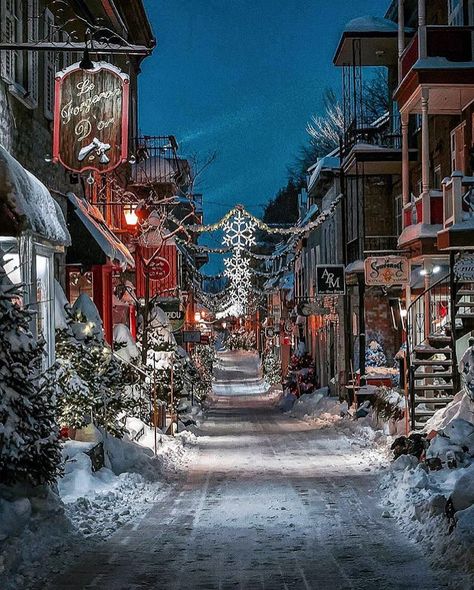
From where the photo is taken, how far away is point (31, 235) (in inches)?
505

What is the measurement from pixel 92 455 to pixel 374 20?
22.4 meters

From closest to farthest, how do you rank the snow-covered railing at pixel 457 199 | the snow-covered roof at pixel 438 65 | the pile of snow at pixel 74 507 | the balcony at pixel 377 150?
the pile of snow at pixel 74 507 → the snow-covered railing at pixel 457 199 → the snow-covered roof at pixel 438 65 → the balcony at pixel 377 150

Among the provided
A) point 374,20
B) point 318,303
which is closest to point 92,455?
point 374,20

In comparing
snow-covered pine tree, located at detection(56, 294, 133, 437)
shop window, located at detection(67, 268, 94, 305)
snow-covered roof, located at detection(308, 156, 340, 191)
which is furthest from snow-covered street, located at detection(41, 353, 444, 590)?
snow-covered roof, located at detection(308, 156, 340, 191)

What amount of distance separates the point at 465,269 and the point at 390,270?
189 inches

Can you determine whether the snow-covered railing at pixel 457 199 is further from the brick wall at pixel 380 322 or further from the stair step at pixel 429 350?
the brick wall at pixel 380 322

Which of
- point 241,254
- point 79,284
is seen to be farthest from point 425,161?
point 241,254

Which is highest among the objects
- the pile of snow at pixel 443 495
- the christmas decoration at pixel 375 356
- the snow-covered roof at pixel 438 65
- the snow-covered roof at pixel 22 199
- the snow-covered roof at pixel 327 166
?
the snow-covered roof at pixel 327 166

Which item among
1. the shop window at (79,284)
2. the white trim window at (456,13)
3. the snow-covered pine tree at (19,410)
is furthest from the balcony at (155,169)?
the snow-covered pine tree at (19,410)

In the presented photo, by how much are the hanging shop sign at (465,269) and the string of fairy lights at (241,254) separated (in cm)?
802

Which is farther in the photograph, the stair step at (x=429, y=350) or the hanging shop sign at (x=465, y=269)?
the stair step at (x=429, y=350)

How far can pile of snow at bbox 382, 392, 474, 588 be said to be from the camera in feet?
30.3

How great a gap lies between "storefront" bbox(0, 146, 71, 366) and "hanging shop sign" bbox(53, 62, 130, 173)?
283 cm

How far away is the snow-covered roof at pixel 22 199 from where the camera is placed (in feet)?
39.3
